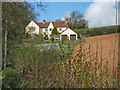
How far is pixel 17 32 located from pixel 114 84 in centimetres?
293

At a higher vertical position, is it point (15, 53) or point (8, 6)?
point (8, 6)

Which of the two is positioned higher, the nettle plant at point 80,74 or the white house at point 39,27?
the white house at point 39,27

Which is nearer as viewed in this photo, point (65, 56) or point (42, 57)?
point (65, 56)

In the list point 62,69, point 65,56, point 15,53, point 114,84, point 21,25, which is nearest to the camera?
point 114,84

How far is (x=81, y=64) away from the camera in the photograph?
159cm

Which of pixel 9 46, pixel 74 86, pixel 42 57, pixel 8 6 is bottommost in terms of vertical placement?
pixel 74 86

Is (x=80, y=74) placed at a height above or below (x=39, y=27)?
below

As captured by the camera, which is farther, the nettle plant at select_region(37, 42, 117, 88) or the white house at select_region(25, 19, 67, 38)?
the white house at select_region(25, 19, 67, 38)

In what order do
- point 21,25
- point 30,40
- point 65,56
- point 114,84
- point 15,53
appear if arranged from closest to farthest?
point 114,84 < point 65,56 < point 21,25 < point 15,53 < point 30,40

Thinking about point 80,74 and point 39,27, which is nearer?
point 80,74

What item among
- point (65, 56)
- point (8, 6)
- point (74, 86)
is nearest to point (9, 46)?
point (8, 6)

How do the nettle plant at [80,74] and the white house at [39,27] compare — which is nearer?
the nettle plant at [80,74]

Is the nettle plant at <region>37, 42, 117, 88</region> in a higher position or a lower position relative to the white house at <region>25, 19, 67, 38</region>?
lower

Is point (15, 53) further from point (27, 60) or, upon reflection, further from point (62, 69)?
point (62, 69)
